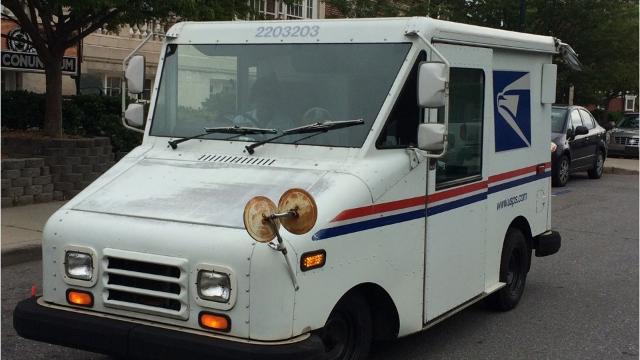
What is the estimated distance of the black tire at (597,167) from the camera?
60.9 feet

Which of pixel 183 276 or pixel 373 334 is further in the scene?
pixel 373 334

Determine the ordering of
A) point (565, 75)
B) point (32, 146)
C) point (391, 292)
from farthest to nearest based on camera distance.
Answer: point (565, 75)
point (32, 146)
point (391, 292)

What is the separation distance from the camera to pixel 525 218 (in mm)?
6781

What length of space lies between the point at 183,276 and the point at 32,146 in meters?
8.57

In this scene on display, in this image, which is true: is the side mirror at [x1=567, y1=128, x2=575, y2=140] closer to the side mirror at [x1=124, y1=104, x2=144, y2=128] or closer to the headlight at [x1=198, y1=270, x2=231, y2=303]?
the side mirror at [x1=124, y1=104, x2=144, y2=128]

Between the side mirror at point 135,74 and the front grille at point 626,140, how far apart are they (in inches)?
840

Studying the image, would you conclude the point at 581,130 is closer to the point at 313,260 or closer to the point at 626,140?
the point at 626,140

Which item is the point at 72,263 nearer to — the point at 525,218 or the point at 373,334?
the point at 373,334

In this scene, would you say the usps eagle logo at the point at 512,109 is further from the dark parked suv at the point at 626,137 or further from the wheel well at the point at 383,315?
the dark parked suv at the point at 626,137

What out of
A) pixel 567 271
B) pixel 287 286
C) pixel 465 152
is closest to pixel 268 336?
pixel 287 286

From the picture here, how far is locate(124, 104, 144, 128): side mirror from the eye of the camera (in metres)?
5.69

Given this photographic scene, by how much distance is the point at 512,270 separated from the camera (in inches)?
268

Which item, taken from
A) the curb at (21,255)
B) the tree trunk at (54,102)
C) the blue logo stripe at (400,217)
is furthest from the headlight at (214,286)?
the tree trunk at (54,102)

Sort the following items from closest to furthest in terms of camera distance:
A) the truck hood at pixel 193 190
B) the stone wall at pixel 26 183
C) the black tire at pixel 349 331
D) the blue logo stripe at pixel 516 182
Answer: the truck hood at pixel 193 190
the black tire at pixel 349 331
the blue logo stripe at pixel 516 182
the stone wall at pixel 26 183
